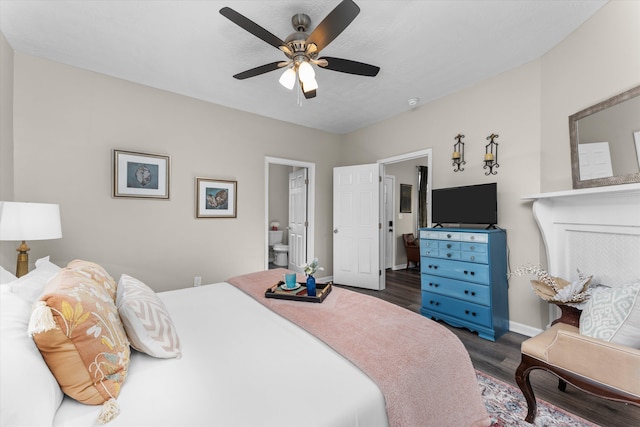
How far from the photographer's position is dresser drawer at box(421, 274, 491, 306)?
2.63 metres

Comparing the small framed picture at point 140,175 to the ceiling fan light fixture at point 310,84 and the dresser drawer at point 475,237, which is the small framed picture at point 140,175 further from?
the dresser drawer at point 475,237

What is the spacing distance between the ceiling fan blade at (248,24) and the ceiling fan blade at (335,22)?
9.9 inches

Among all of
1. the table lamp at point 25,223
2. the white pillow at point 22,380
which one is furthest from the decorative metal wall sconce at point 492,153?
the table lamp at point 25,223

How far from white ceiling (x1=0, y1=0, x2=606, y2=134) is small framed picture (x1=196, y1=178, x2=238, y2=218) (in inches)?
44.8

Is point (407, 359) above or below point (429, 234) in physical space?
below

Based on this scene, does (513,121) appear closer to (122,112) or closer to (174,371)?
(174,371)

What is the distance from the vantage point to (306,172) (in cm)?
468

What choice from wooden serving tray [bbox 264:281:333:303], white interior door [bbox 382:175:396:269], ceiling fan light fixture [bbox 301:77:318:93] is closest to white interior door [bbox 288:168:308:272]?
white interior door [bbox 382:175:396:269]

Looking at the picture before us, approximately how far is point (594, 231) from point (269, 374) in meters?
2.55

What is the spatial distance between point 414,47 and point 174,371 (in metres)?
2.90

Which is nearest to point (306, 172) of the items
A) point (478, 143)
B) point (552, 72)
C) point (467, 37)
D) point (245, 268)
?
point (245, 268)

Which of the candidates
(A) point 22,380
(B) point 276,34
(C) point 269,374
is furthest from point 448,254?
(A) point 22,380

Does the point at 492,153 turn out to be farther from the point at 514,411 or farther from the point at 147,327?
the point at 147,327

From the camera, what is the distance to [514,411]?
1.65m
